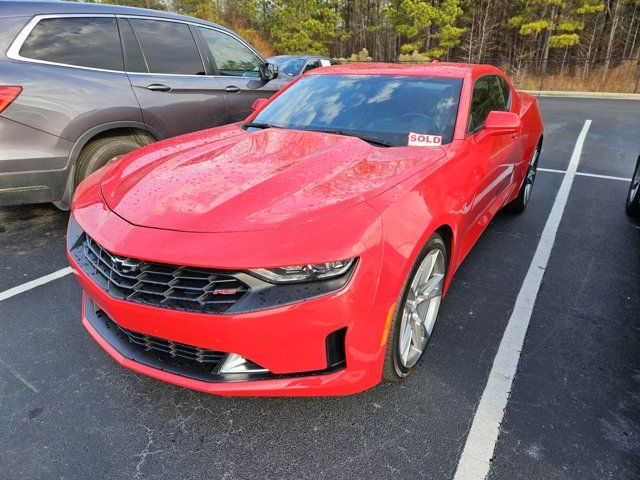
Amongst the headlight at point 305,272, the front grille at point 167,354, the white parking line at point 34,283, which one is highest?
the headlight at point 305,272

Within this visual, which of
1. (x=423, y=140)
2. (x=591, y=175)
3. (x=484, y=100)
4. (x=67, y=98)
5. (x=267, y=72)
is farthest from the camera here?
(x=591, y=175)

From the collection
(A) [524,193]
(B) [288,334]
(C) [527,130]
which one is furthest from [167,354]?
(A) [524,193]

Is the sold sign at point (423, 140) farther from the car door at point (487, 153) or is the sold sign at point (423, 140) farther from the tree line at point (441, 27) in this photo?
the tree line at point (441, 27)

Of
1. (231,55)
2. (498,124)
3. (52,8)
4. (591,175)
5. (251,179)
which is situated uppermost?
(52,8)

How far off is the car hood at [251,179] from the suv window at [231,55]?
8.60 ft

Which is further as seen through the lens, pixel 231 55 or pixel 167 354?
pixel 231 55

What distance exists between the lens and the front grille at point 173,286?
1652mm

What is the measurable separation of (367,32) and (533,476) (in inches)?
1863

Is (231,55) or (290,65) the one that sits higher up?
(231,55)

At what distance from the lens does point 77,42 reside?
3.80 meters

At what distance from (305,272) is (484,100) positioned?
244cm

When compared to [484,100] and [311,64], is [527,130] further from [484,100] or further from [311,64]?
A: [311,64]

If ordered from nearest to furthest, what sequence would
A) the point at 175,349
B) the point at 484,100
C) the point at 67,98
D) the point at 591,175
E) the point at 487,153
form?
the point at 175,349
the point at 487,153
the point at 484,100
the point at 67,98
the point at 591,175

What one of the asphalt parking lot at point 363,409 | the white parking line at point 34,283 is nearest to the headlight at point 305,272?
the asphalt parking lot at point 363,409
